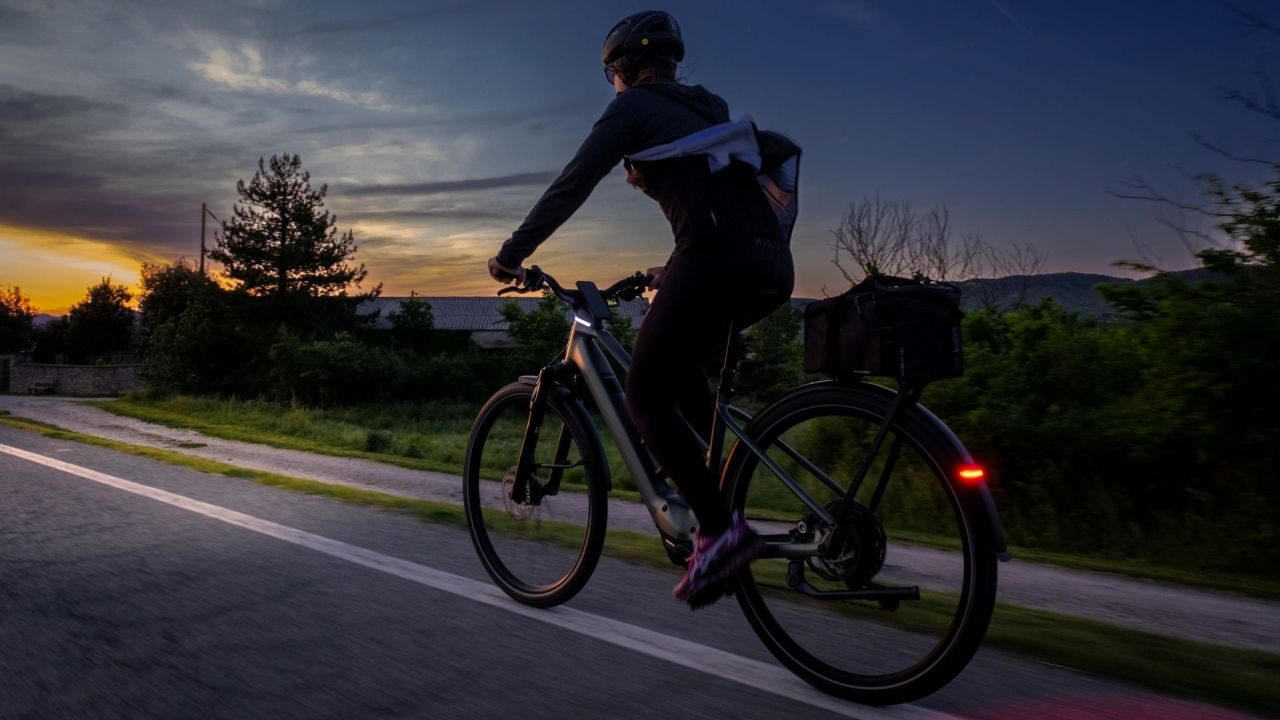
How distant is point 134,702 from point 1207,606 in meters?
5.18

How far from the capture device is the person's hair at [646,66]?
332 cm

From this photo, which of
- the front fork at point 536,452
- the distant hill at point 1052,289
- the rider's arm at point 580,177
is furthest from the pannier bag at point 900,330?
the distant hill at point 1052,289

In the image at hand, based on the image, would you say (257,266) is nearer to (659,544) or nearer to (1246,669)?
(659,544)

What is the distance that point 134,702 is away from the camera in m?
2.82

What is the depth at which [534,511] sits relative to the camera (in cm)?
430

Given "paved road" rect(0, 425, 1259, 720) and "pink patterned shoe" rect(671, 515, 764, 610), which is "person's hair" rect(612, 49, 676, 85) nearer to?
"pink patterned shoe" rect(671, 515, 764, 610)

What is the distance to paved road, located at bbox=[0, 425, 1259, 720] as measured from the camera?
2.80 meters

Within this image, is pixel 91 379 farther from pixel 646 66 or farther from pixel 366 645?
pixel 646 66

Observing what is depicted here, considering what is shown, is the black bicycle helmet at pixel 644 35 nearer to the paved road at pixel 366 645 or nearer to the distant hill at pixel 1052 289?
the paved road at pixel 366 645

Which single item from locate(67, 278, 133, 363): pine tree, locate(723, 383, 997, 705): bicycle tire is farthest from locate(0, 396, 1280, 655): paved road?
locate(67, 278, 133, 363): pine tree

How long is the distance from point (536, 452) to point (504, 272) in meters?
0.95

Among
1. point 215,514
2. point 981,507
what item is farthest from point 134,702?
point 215,514

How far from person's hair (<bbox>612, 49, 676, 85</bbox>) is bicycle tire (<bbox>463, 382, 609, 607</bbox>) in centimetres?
141

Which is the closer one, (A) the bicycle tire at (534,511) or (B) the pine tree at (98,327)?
(A) the bicycle tire at (534,511)
